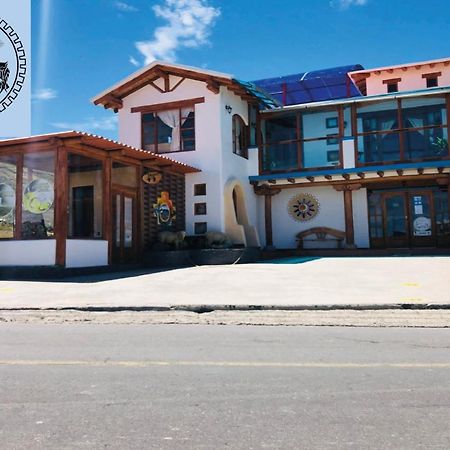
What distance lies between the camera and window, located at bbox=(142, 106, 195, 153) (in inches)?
751

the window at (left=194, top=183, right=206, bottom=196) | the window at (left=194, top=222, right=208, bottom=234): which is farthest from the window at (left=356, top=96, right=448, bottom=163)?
the window at (left=194, top=222, right=208, bottom=234)

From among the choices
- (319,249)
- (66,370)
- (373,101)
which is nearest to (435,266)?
(319,249)

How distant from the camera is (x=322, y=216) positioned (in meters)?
21.6

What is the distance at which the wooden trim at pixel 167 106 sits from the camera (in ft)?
61.7

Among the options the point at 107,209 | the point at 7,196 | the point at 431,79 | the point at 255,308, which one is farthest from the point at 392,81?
the point at 255,308

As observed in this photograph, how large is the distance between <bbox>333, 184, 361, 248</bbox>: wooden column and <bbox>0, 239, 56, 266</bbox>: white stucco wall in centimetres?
1258

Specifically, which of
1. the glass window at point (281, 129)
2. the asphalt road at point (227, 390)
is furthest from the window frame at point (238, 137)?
the asphalt road at point (227, 390)

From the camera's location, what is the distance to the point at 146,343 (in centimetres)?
554

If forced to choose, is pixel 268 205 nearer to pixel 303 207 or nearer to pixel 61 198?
pixel 303 207

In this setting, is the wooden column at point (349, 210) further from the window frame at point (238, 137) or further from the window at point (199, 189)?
the window at point (199, 189)

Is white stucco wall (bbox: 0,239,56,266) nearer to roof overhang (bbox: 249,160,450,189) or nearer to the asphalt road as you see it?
the asphalt road

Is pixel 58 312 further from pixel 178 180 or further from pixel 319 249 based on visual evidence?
pixel 319 249

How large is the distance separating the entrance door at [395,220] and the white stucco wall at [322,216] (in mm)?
854

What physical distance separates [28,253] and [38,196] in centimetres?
152
